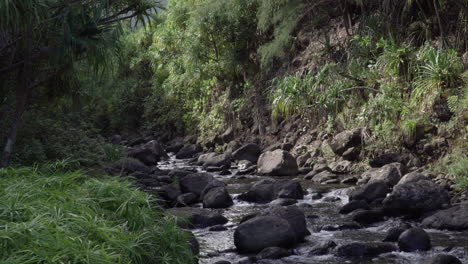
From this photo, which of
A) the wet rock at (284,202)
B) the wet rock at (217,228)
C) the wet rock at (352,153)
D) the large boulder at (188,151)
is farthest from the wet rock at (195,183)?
the large boulder at (188,151)

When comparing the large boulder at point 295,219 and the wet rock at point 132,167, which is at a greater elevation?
the large boulder at point 295,219

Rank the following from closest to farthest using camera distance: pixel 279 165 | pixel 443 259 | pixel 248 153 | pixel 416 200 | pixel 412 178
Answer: pixel 443 259, pixel 416 200, pixel 412 178, pixel 279 165, pixel 248 153

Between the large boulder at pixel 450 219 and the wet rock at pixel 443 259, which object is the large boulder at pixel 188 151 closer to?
the large boulder at pixel 450 219

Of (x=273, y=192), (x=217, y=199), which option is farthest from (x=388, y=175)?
(x=217, y=199)

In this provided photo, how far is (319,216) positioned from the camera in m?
8.42

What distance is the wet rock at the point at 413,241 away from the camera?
6.43 meters

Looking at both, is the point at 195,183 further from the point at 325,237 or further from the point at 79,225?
the point at 79,225

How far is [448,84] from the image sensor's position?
34.9ft

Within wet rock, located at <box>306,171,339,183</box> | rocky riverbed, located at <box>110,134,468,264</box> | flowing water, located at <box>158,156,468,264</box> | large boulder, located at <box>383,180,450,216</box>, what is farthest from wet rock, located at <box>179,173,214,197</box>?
large boulder, located at <box>383,180,450,216</box>

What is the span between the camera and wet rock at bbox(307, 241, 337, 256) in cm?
650

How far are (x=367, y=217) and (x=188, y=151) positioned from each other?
10827 millimetres

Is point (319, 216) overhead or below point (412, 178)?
below

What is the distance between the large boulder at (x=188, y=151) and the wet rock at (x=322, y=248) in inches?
452

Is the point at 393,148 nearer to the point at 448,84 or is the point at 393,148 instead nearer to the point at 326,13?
the point at 448,84
